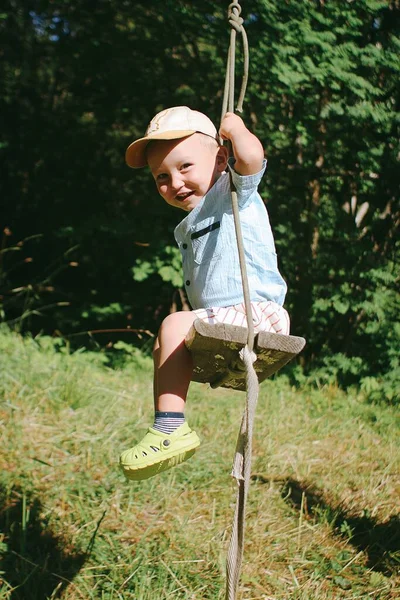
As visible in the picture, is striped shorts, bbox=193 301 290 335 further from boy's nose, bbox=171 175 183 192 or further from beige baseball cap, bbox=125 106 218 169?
beige baseball cap, bbox=125 106 218 169

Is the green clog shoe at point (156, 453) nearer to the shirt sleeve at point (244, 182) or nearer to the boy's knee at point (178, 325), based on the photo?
the boy's knee at point (178, 325)

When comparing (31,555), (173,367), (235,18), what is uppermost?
(235,18)

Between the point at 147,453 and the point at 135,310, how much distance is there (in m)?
4.69

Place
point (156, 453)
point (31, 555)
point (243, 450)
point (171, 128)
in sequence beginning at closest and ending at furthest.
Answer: point (243, 450) < point (156, 453) < point (171, 128) < point (31, 555)

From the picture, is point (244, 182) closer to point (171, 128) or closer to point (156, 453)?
point (171, 128)

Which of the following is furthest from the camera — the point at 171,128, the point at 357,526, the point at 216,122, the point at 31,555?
the point at 216,122

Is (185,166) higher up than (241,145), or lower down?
lower down

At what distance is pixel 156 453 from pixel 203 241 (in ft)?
2.49

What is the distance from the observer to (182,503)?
319cm

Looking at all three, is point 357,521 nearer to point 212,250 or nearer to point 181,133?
point 212,250

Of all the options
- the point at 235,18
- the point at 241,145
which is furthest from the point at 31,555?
the point at 235,18

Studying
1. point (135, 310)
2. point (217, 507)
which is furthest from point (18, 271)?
point (217, 507)

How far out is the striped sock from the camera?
6.40 ft

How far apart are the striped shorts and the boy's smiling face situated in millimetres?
399
